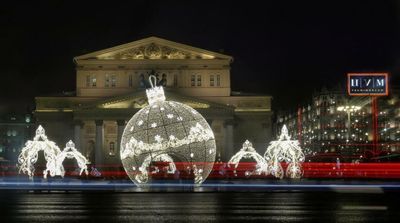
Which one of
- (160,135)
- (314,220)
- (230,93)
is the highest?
(230,93)

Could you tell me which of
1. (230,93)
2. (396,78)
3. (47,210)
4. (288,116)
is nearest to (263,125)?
(230,93)

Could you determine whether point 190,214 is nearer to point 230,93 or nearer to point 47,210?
point 47,210

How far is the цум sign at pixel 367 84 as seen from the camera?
39531 millimetres

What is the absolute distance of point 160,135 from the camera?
31.2 metres

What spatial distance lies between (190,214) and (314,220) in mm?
3750

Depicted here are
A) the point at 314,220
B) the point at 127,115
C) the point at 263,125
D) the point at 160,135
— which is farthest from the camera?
the point at 263,125

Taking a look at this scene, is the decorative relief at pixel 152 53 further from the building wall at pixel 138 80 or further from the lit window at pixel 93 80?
the lit window at pixel 93 80

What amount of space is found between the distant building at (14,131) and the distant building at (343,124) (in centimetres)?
5548

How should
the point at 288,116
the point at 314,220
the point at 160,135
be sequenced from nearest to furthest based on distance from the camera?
the point at 314,220
the point at 160,135
the point at 288,116

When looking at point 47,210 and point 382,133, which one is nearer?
point 47,210

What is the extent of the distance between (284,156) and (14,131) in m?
107

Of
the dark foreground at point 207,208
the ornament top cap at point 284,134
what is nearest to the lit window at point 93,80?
the ornament top cap at point 284,134

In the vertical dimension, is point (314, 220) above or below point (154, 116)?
below

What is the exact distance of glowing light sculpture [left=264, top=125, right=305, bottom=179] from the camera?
4351cm
